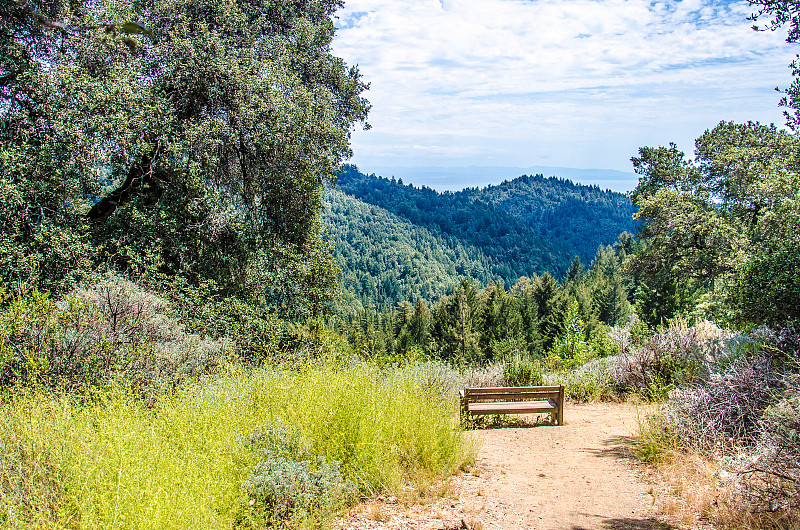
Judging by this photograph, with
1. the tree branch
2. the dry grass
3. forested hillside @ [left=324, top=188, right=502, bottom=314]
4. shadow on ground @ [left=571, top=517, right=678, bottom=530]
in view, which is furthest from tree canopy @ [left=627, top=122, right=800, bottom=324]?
forested hillside @ [left=324, top=188, right=502, bottom=314]

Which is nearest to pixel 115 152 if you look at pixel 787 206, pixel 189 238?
pixel 189 238

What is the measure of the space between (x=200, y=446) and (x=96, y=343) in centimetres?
313

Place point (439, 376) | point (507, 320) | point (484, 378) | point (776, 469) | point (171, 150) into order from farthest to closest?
point (507, 320), point (484, 378), point (439, 376), point (171, 150), point (776, 469)

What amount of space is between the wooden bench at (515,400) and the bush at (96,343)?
13.9 feet

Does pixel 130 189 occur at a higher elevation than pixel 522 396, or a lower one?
higher

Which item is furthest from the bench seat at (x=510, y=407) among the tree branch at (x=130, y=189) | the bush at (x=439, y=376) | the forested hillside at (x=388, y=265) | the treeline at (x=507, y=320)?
the forested hillside at (x=388, y=265)

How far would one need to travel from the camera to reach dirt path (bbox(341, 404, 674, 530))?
441 cm

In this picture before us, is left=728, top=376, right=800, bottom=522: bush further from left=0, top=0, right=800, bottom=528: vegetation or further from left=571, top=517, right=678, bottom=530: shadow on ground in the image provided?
left=571, top=517, right=678, bottom=530: shadow on ground

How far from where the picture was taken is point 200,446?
4.36 metres

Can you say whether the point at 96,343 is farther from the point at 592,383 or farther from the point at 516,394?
the point at 592,383

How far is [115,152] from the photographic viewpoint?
31.6 feet

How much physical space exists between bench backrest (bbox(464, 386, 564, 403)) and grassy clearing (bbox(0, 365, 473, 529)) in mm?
2696

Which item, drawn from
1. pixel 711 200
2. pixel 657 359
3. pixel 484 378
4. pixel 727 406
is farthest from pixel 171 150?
pixel 711 200

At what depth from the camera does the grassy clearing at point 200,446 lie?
328 cm
